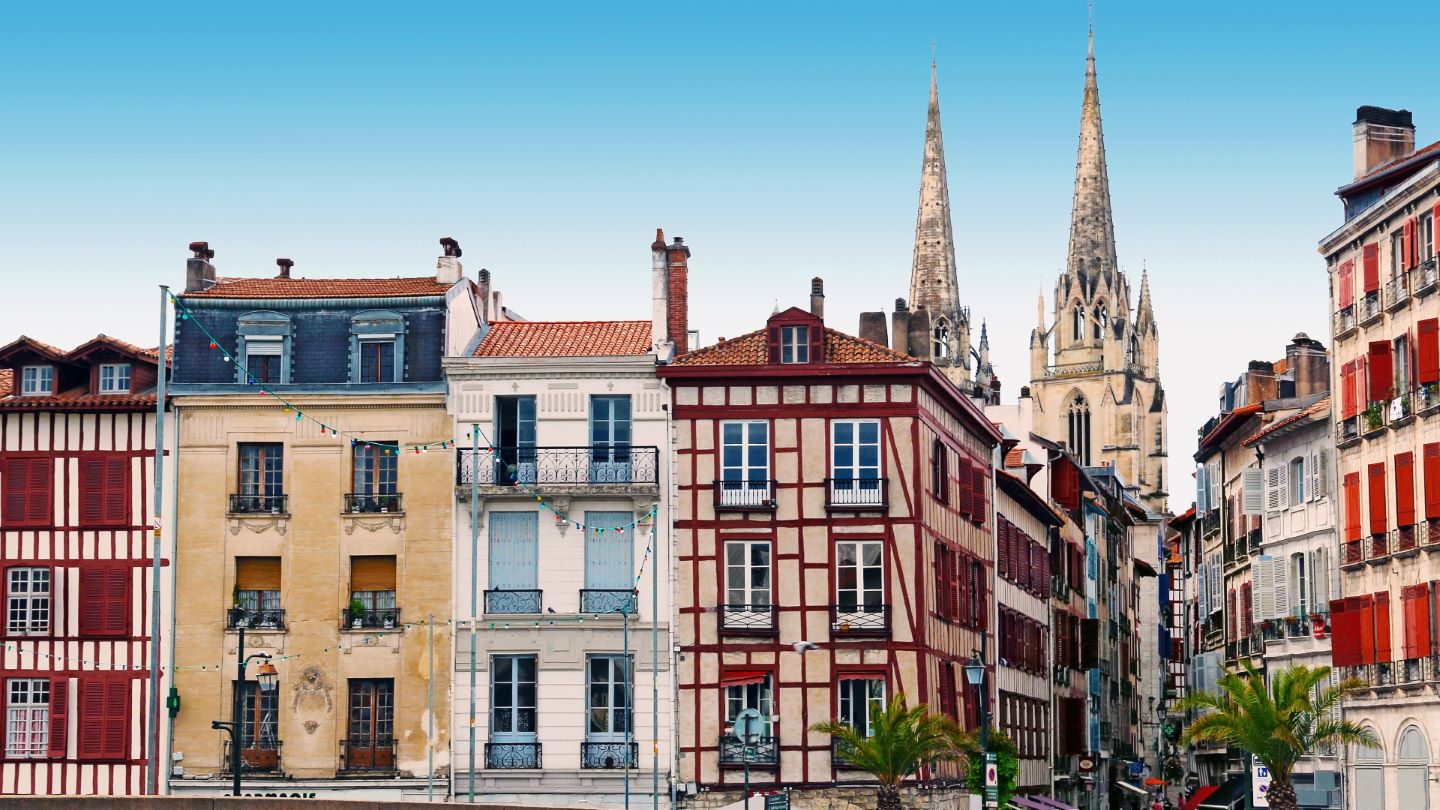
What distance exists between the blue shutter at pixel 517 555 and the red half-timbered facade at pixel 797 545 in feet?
10.7

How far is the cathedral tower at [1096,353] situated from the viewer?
174125mm

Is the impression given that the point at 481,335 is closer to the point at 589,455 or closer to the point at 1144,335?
the point at 589,455

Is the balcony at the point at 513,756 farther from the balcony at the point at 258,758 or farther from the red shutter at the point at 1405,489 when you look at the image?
Result: the red shutter at the point at 1405,489

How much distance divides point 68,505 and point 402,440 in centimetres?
777

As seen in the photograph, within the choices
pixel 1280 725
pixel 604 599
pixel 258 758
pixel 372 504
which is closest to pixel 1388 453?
pixel 1280 725

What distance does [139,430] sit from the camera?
5488 cm

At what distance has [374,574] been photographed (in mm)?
54500

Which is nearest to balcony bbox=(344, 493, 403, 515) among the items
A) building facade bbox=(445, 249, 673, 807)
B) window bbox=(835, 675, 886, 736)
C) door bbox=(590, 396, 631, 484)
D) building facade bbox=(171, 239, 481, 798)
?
building facade bbox=(171, 239, 481, 798)


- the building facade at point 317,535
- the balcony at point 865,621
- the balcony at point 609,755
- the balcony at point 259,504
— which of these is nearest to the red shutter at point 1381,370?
the balcony at point 865,621

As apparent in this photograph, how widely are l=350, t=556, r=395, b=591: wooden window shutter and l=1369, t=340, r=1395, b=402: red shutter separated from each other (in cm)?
2179

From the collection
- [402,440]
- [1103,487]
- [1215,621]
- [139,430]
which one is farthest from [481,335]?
[1103,487]

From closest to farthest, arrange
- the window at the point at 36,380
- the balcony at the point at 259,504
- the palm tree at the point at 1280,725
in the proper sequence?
1. the palm tree at the point at 1280,725
2. the balcony at the point at 259,504
3. the window at the point at 36,380

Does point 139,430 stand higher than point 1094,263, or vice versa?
point 1094,263

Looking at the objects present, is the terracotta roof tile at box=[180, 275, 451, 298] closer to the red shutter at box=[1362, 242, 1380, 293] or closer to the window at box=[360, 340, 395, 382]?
the window at box=[360, 340, 395, 382]
